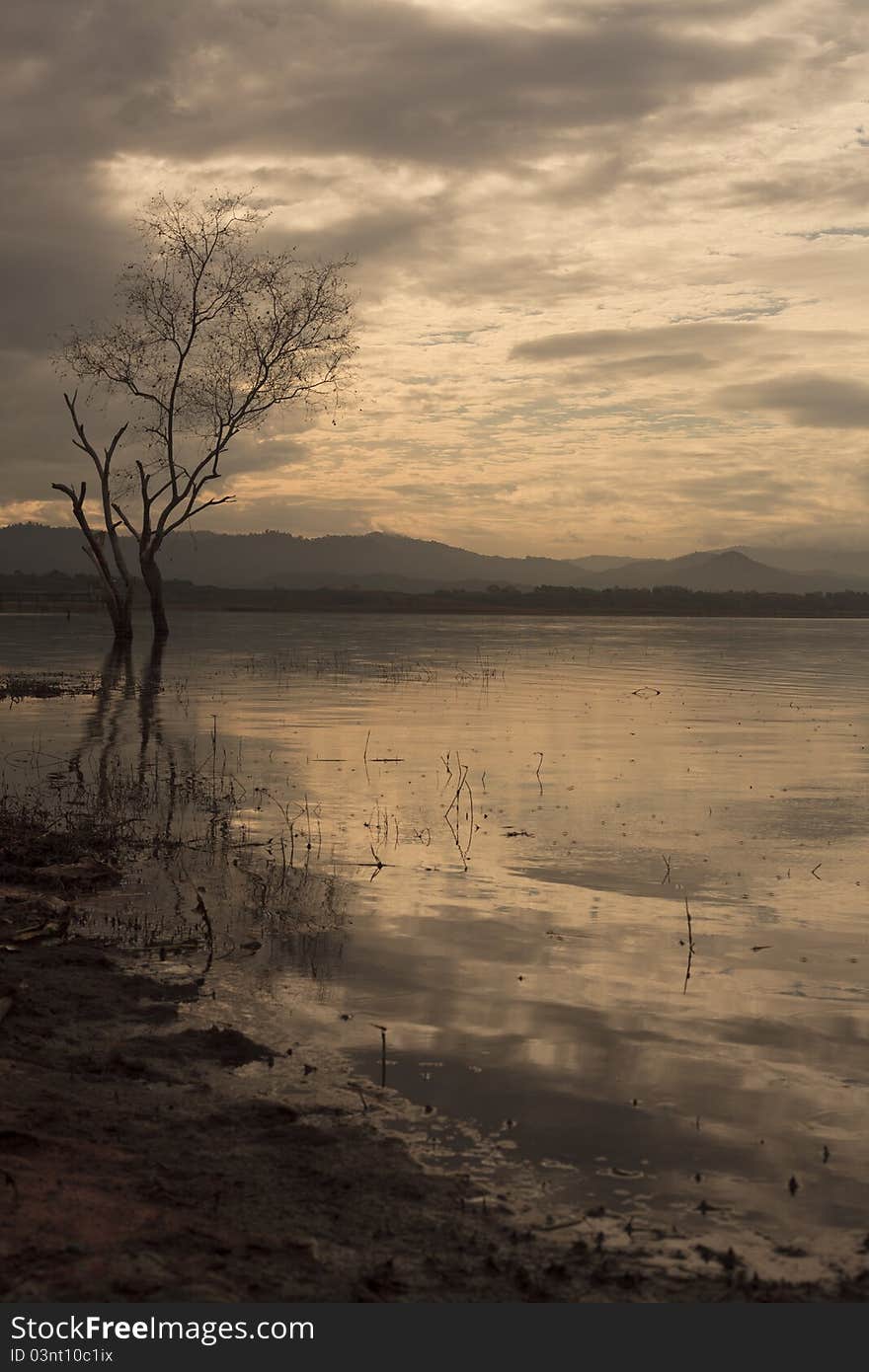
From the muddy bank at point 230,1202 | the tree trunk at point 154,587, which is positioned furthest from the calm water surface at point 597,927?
the tree trunk at point 154,587

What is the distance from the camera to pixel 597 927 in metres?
10.3

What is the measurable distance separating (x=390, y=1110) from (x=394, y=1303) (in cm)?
193

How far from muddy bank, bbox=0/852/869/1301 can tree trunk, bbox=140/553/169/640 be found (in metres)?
45.0

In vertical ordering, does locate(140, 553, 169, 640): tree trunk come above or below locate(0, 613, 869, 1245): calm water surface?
above

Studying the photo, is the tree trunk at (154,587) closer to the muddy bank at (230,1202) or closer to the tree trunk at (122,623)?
the tree trunk at (122,623)

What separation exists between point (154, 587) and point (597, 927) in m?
47.1

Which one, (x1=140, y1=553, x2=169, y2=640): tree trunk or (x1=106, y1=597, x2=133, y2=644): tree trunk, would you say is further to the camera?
(x1=140, y1=553, x2=169, y2=640): tree trunk

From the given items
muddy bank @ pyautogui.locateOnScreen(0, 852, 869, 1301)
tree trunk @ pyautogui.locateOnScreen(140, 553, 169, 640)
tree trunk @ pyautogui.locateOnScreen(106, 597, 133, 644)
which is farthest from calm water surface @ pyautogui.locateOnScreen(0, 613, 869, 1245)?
tree trunk @ pyautogui.locateOnScreen(140, 553, 169, 640)

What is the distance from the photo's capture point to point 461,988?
873 centimetres

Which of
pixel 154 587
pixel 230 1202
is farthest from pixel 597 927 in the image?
pixel 154 587

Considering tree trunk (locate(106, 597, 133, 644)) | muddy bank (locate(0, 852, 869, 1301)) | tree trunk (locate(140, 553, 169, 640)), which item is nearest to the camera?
muddy bank (locate(0, 852, 869, 1301))

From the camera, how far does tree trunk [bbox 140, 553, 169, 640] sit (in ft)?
171

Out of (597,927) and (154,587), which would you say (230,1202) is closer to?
(597,927)

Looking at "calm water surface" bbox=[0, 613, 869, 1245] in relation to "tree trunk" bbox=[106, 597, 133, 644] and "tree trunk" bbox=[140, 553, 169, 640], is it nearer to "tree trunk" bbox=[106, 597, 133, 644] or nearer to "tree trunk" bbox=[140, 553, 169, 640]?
"tree trunk" bbox=[106, 597, 133, 644]
